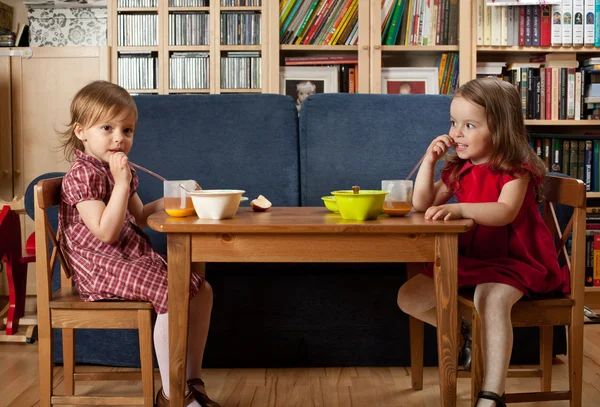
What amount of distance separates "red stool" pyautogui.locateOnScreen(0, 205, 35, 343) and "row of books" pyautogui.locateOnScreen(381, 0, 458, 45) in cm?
194

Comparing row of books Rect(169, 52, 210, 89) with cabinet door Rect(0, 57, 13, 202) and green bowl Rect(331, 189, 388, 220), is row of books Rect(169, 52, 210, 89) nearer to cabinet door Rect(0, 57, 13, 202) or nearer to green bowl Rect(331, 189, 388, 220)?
cabinet door Rect(0, 57, 13, 202)

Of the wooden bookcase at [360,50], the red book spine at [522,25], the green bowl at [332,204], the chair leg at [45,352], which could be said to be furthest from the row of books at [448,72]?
the chair leg at [45,352]

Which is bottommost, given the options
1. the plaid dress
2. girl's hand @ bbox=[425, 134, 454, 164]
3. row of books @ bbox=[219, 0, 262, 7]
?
the plaid dress

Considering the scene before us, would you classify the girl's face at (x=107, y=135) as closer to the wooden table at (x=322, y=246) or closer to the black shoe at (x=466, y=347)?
the wooden table at (x=322, y=246)

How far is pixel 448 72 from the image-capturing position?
136 inches

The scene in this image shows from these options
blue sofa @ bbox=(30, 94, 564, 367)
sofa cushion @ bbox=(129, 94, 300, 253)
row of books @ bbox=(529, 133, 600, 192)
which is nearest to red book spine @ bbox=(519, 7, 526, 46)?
row of books @ bbox=(529, 133, 600, 192)

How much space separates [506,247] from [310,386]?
709mm

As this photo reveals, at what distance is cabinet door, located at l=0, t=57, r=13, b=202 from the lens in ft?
11.5

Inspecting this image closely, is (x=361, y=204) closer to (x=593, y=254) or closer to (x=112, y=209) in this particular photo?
(x=112, y=209)

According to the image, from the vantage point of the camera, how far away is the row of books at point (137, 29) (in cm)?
350

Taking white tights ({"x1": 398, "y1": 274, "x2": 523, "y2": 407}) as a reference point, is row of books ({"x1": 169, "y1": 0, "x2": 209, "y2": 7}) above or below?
above

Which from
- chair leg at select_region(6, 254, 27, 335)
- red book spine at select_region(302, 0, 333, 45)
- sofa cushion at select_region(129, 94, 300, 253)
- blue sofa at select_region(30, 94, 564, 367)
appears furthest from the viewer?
red book spine at select_region(302, 0, 333, 45)

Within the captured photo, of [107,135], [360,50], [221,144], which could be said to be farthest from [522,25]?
[107,135]

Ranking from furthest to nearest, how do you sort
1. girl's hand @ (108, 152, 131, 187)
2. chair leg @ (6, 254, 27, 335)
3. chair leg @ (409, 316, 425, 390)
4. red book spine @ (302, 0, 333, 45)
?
red book spine @ (302, 0, 333, 45)
chair leg @ (6, 254, 27, 335)
chair leg @ (409, 316, 425, 390)
girl's hand @ (108, 152, 131, 187)
